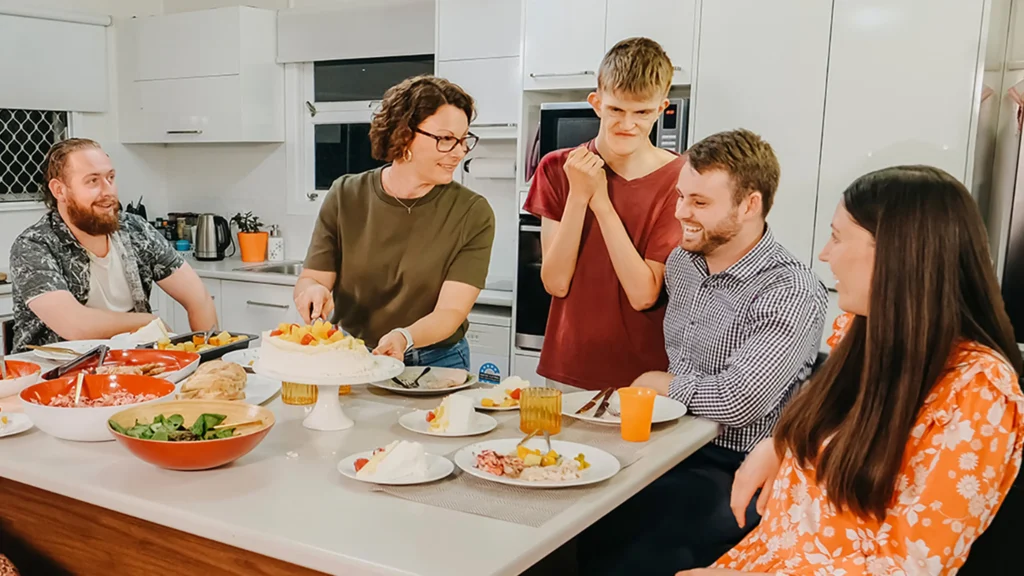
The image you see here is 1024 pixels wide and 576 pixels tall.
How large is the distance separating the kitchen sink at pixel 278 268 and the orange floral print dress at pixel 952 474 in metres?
3.83

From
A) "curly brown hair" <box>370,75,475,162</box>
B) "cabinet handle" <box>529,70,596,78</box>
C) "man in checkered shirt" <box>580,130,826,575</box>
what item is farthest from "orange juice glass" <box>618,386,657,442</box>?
"cabinet handle" <box>529,70,596,78</box>

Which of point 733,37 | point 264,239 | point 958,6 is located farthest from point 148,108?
point 958,6

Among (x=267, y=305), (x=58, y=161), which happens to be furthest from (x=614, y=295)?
(x=267, y=305)

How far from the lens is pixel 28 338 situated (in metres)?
2.63

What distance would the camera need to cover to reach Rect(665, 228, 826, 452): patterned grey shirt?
1845mm

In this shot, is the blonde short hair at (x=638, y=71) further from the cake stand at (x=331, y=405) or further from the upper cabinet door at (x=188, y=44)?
the upper cabinet door at (x=188, y=44)

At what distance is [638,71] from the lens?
6.80ft

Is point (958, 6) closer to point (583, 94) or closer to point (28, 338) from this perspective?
point (583, 94)

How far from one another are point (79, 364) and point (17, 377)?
0.14m

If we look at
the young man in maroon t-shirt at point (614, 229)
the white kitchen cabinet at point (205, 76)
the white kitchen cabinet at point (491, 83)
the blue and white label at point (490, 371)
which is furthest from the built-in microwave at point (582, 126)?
the white kitchen cabinet at point (205, 76)

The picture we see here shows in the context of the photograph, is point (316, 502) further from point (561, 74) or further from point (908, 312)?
point (561, 74)

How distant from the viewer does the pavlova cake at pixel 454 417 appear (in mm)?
1723

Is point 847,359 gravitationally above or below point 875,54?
below

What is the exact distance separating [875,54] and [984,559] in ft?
7.05
